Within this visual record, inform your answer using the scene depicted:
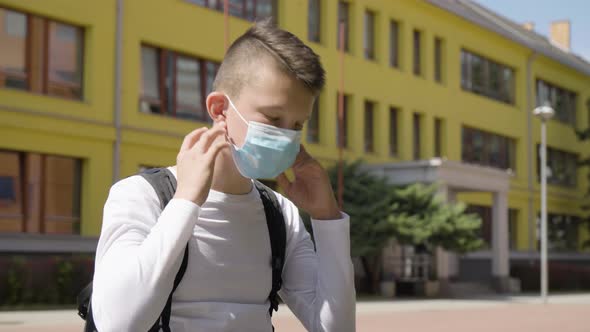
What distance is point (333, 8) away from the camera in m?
31.6

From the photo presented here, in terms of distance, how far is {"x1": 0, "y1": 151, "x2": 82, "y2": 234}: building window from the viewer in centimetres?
2130

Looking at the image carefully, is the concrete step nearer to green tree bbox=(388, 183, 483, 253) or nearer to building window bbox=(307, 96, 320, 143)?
green tree bbox=(388, 183, 483, 253)

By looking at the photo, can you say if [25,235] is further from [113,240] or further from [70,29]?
[113,240]

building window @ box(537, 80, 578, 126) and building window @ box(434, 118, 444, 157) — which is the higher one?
building window @ box(537, 80, 578, 126)

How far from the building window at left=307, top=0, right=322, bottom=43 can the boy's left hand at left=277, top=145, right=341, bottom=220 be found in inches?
1113

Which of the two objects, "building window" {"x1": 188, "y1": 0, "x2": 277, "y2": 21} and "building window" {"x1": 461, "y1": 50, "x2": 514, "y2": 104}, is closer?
"building window" {"x1": 188, "y1": 0, "x2": 277, "y2": 21}

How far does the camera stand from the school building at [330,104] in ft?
72.1

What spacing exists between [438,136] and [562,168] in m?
14.1

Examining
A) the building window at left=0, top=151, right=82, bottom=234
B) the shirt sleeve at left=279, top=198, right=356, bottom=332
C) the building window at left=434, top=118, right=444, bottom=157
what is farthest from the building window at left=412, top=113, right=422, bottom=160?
the shirt sleeve at left=279, top=198, right=356, bottom=332

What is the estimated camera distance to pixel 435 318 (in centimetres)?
1922

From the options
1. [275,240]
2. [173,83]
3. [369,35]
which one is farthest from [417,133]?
[275,240]

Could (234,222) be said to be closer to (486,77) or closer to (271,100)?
(271,100)

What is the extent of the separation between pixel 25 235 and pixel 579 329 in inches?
466

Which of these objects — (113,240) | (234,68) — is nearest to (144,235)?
(113,240)
